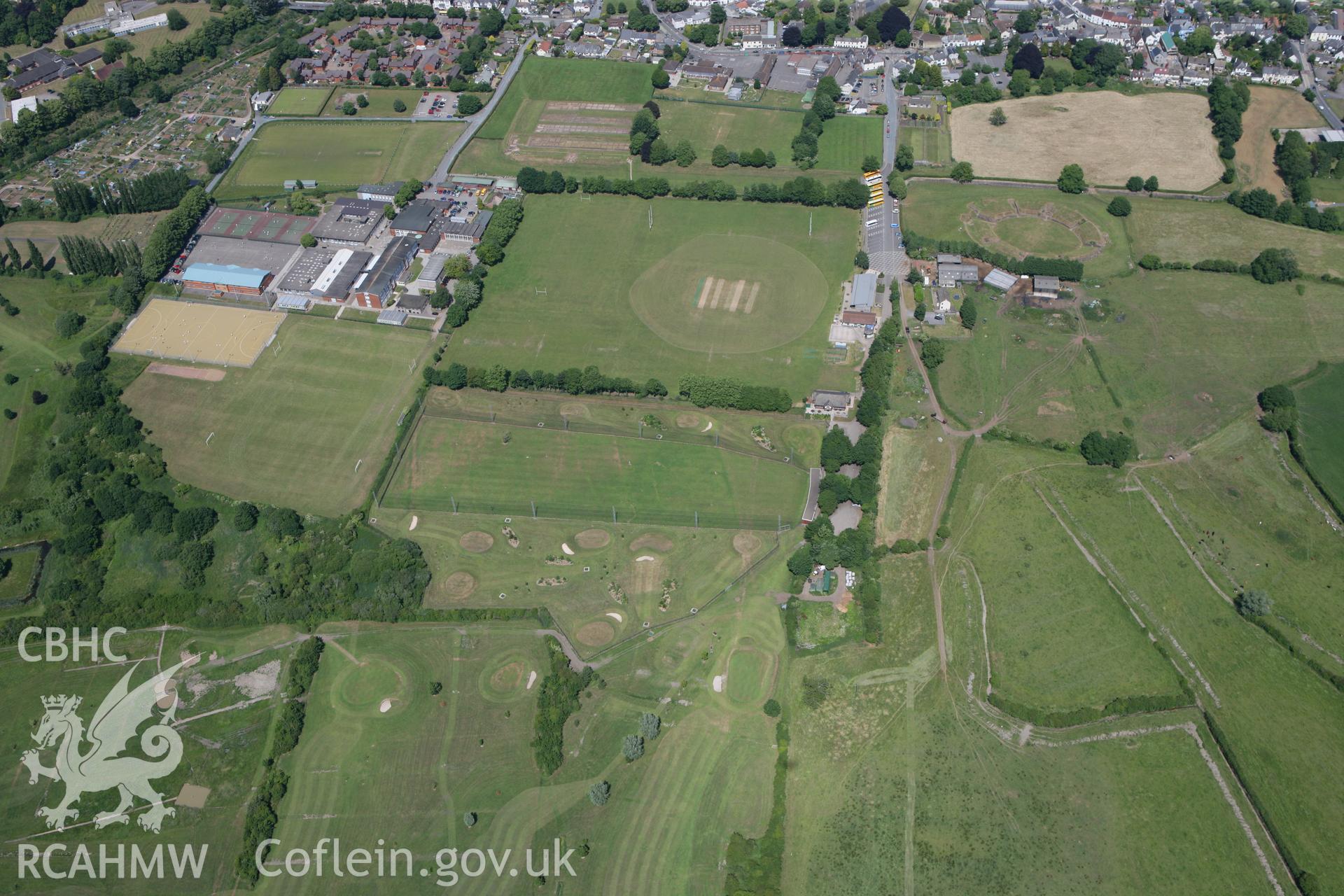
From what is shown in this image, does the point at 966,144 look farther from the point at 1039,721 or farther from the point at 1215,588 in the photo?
the point at 1039,721

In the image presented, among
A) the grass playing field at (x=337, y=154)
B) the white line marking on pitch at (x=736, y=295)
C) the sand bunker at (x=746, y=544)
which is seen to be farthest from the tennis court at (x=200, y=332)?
the sand bunker at (x=746, y=544)

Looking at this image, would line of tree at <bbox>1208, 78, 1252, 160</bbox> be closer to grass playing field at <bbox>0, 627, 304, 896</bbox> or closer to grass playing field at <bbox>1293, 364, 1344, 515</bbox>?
grass playing field at <bbox>1293, 364, 1344, 515</bbox>

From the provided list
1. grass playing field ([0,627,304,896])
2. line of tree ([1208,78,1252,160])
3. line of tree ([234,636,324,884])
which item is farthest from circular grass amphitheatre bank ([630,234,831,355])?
line of tree ([1208,78,1252,160])

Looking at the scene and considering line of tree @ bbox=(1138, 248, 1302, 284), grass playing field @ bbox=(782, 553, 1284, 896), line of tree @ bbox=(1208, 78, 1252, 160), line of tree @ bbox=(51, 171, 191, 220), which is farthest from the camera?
line of tree @ bbox=(1208, 78, 1252, 160)

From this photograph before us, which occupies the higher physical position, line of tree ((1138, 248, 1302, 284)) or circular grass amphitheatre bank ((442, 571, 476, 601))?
line of tree ((1138, 248, 1302, 284))

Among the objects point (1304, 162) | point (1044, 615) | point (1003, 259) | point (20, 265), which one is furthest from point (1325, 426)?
point (20, 265)

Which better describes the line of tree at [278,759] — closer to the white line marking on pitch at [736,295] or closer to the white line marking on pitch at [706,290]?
the white line marking on pitch at [706,290]

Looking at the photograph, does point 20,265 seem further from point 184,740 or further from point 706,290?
point 706,290

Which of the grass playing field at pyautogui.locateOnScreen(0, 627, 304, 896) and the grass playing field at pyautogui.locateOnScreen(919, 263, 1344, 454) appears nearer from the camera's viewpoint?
the grass playing field at pyautogui.locateOnScreen(0, 627, 304, 896)
